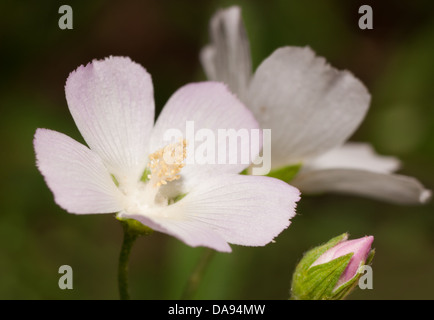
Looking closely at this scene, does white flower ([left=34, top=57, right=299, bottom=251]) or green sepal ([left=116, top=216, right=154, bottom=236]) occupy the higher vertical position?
white flower ([left=34, top=57, right=299, bottom=251])

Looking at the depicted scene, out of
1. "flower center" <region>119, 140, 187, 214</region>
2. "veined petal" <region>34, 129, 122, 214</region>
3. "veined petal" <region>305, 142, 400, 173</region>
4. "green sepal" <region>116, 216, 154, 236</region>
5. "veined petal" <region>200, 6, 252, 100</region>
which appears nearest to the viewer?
"veined petal" <region>34, 129, 122, 214</region>

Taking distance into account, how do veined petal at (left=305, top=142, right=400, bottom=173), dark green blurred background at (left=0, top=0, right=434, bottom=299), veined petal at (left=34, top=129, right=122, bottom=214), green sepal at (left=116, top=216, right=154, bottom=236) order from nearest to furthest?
veined petal at (left=34, top=129, right=122, bottom=214) → green sepal at (left=116, top=216, right=154, bottom=236) → veined petal at (left=305, top=142, right=400, bottom=173) → dark green blurred background at (left=0, top=0, right=434, bottom=299)

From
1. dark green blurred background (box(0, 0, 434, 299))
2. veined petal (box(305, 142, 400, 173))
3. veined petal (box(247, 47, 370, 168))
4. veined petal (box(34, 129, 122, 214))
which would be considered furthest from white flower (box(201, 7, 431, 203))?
dark green blurred background (box(0, 0, 434, 299))

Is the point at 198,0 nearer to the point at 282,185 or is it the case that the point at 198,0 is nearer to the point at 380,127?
the point at 380,127

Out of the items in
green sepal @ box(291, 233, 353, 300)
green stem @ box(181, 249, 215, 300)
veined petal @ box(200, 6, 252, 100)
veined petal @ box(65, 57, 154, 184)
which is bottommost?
green stem @ box(181, 249, 215, 300)

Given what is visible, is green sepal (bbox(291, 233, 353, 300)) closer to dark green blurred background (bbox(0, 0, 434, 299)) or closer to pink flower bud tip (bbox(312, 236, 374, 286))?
pink flower bud tip (bbox(312, 236, 374, 286))

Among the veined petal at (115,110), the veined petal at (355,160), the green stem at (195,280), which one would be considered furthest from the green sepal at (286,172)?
the veined petal at (115,110)

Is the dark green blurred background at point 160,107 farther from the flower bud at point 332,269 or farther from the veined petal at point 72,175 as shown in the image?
the veined petal at point 72,175
